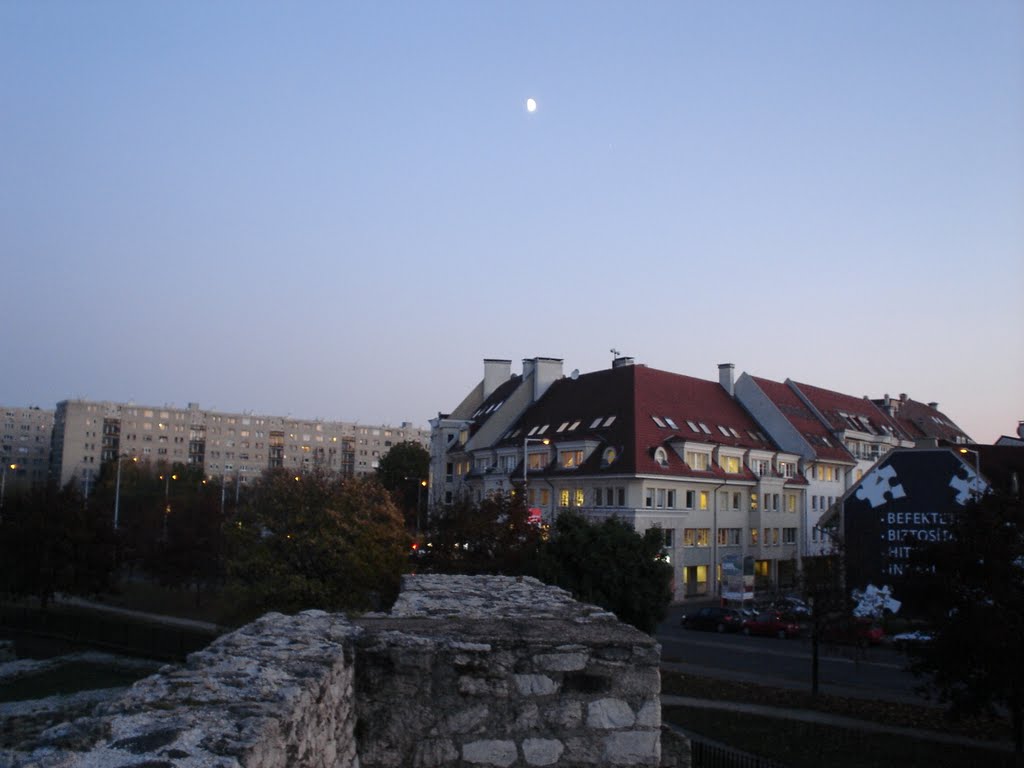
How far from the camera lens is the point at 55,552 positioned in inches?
1529

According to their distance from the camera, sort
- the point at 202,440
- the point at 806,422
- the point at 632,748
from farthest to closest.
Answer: the point at 202,440 → the point at 806,422 → the point at 632,748

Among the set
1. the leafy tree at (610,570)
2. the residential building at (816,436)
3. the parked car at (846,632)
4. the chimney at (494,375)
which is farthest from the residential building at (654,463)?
the leafy tree at (610,570)

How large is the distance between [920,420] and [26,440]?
167374 millimetres

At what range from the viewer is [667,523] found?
161 ft

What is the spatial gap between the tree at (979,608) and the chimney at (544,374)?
1737 inches

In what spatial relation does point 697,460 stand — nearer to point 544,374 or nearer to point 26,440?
point 544,374

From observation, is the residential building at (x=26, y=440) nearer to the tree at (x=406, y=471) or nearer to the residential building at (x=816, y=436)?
the tree at (x=406, y=471)

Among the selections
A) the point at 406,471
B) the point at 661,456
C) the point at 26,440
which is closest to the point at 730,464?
the point at 661,456

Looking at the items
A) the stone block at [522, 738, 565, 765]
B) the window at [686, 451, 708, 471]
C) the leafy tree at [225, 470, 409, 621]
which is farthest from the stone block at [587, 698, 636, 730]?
the window at [686, 451, 708, 471]

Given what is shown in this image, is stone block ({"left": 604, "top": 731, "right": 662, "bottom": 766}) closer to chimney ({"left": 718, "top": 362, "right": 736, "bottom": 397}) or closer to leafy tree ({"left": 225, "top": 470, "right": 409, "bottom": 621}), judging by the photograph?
leafy tree ({"left": 225, "top": 470, "right": 409, "bottom": 621})

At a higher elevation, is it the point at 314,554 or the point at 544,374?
the point at 544,374

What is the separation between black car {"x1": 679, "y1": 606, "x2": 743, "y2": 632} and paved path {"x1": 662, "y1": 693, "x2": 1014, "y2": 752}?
16.6 metres

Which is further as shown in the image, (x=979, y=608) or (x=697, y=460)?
(x=697, y=460)

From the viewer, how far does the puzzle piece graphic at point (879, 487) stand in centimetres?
3888
